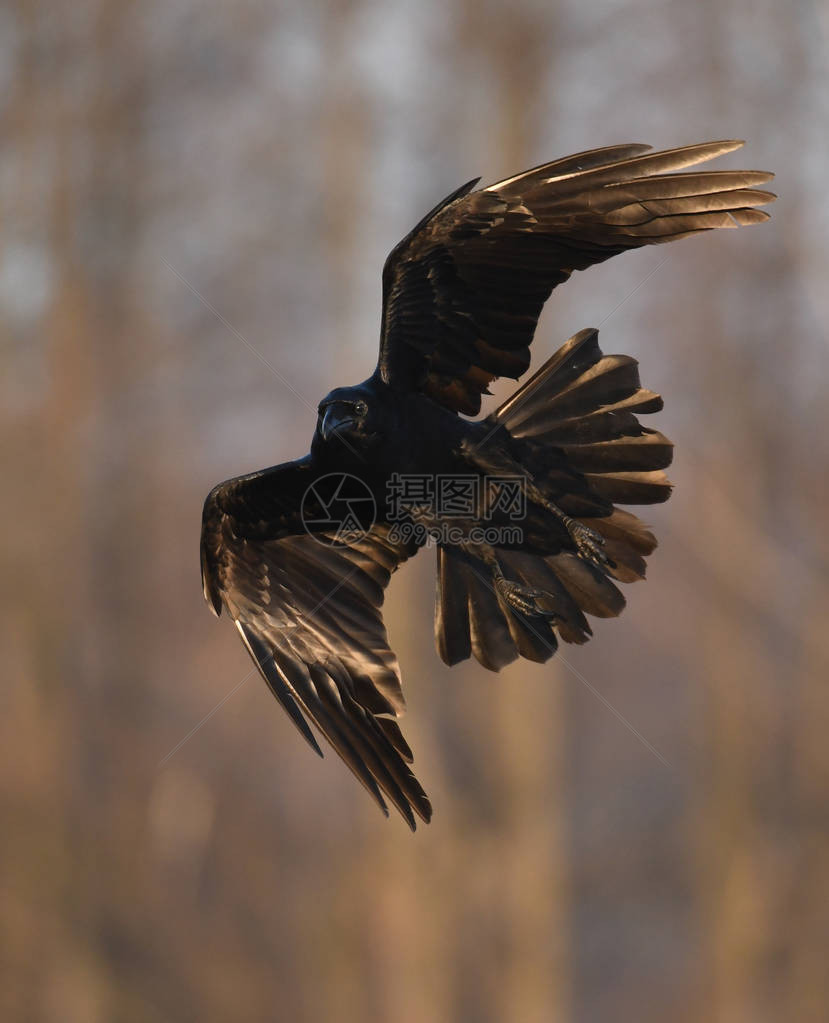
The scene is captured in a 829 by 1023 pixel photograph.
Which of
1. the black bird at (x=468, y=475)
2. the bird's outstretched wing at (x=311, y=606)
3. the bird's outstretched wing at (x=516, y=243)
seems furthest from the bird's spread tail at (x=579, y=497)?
the bird's outstretched wing at (x=311, y=606)

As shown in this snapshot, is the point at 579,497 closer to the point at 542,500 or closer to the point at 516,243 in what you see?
the point at 542,500

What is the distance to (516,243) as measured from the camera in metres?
3.73

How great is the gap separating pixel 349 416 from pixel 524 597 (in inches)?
37.2

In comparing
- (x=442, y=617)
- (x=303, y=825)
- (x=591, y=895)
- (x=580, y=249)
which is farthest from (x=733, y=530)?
(x=580, y=249)

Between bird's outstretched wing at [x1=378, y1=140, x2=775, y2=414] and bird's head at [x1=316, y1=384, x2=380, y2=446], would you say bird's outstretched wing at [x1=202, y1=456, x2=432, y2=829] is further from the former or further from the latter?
bird's outstretched wing at [x1=378, y1=140, x2=775, y2=414]

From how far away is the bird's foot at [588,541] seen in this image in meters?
4.18

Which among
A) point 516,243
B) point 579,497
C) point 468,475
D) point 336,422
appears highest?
point 516,243

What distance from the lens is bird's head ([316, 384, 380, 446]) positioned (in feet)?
12.5

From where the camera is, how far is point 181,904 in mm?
14734

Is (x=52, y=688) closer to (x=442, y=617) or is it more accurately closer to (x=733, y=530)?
(x=733, y=530)

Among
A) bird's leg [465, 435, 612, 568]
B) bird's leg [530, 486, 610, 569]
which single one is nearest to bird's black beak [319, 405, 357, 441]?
bird's leg [465, 435, 612, 568]

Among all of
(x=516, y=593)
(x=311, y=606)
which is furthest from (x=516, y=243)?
(x=311, y=606)

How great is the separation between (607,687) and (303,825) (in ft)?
21.5

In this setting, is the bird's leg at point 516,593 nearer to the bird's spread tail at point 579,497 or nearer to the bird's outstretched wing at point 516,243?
the bird's spread tail at point 579,497
